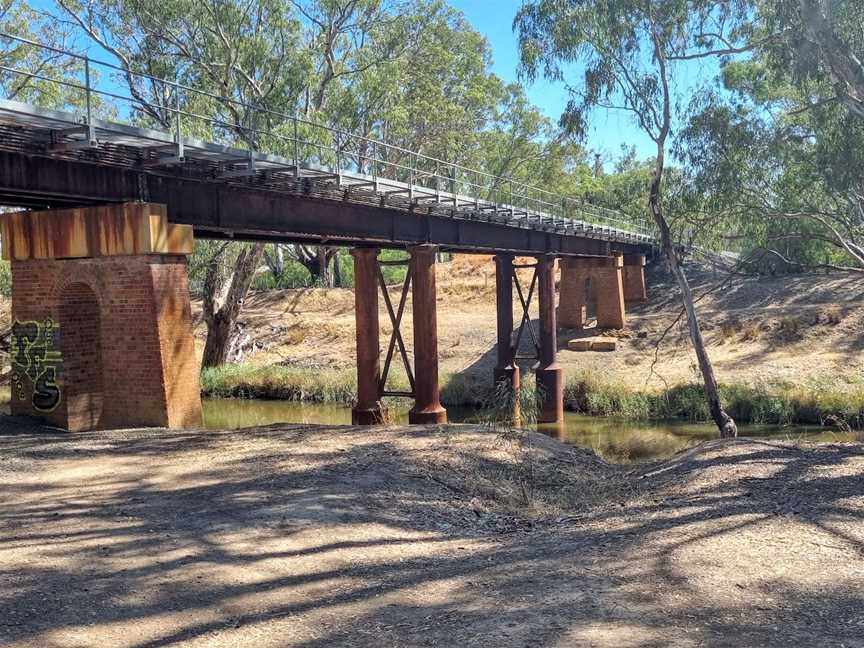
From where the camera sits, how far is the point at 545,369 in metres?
26.0

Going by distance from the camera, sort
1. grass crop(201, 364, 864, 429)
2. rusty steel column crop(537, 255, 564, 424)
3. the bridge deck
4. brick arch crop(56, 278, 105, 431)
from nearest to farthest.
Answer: the bridge deck
brick arch crop(56, 278, 105, 431)
grass crop(201, 364, 864, 429)
rusty steel column crop(537, 255, 564, 424)

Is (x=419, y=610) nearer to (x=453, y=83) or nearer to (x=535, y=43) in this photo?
(x=535, y=43)

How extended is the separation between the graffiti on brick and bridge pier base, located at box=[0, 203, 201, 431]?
0.06 feet

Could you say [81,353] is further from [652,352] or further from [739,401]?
[652,352]

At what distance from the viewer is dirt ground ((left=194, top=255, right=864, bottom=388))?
28.5m

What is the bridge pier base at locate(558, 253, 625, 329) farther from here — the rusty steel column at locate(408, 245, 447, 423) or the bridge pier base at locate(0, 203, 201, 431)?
the bridge pier base at locate(0, 203, 201, 431)

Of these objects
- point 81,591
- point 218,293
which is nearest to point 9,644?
point 81,591

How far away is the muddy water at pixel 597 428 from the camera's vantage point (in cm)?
1998

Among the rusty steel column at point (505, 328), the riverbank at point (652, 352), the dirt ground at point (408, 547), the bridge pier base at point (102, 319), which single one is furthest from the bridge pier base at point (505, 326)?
the bridge pier base at point (102, 319)

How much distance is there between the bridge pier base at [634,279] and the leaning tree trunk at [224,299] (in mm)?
19249

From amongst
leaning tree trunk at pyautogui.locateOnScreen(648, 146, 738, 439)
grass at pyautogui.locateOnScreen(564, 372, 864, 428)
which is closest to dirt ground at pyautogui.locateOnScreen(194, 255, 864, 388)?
grass at pyautogui.locateOnScreen(564, 372, 864, 428)

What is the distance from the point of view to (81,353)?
42.7 ft

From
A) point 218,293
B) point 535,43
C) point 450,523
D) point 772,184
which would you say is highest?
point 535,43

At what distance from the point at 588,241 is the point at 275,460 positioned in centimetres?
2399
